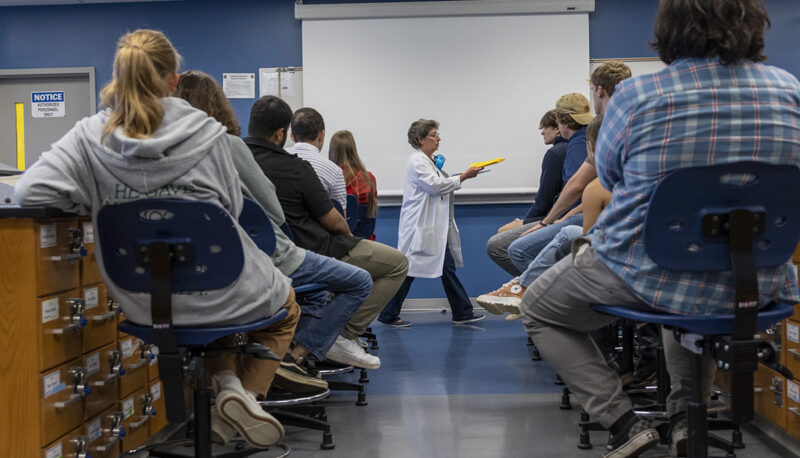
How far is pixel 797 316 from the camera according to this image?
228 centimetres

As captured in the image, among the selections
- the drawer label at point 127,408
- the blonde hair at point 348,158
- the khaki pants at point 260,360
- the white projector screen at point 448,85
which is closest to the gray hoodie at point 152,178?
the khaki pants at point 260,360

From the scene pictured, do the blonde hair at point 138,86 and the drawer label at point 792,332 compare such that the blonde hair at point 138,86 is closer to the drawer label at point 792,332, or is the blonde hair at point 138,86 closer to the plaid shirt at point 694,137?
the plaid shirt at point 694,137

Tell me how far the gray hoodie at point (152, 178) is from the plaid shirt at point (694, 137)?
890 mm

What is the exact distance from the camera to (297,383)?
107 inches

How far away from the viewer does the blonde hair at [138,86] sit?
1.74 meters

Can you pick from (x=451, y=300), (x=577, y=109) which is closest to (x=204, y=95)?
(x=577, y=109)

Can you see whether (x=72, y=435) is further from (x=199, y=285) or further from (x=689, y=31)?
(x=689, y=31)

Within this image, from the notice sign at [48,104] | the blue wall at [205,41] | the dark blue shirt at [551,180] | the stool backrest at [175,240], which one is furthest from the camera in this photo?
the notice sign at [48,104]

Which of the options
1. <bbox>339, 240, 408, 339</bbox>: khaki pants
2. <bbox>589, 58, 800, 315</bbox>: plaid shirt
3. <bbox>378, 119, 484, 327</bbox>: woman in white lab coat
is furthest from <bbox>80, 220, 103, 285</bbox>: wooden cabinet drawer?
<bbox>378, 119, 484, 327</bbox>: woman in white lab coat

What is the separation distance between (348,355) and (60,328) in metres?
1.50

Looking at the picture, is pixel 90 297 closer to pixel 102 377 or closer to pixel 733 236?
pixel 102 377

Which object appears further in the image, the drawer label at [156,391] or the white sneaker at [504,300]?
the white sneaker at [504,300]

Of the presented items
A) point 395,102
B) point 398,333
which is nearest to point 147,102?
point 398,333

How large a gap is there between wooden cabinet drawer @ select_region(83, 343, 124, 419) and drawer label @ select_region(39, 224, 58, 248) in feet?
1.15
